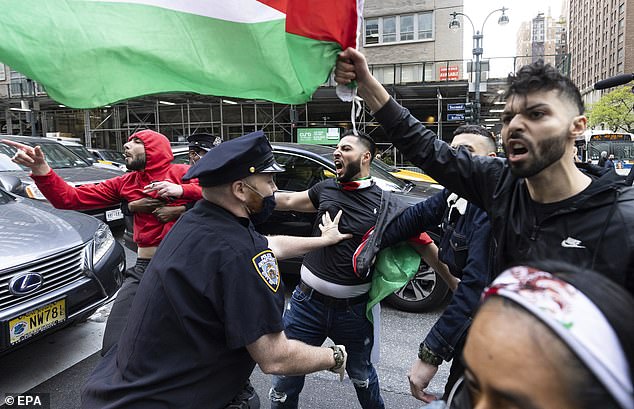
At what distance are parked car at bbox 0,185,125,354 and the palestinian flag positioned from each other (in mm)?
1925

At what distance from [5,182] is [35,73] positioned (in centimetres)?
452

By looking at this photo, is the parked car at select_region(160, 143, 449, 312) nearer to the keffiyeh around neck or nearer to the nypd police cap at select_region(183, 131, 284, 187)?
the keffiyeh around neck

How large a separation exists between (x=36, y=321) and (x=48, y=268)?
0.40m

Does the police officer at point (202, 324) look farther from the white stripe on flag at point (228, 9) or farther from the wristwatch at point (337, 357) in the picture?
the white stripe on flag at point (228, 9)

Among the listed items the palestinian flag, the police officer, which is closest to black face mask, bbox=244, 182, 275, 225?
the police officer


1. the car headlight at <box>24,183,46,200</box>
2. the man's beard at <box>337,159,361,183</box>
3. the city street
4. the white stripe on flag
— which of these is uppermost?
the white stripe on flag

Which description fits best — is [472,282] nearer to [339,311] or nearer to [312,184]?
[339,311]

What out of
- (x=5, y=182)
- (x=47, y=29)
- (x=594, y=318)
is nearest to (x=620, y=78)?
(x=594, y=318)

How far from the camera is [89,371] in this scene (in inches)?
142

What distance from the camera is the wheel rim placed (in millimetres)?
→ 4836

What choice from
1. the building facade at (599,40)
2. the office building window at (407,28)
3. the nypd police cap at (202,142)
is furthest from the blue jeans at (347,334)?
the building facade at (599,40)

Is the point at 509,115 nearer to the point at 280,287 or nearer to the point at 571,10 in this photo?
the point at 280,287

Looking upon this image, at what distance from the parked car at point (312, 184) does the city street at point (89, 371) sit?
1.37 ft

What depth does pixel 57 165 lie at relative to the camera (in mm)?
8383
